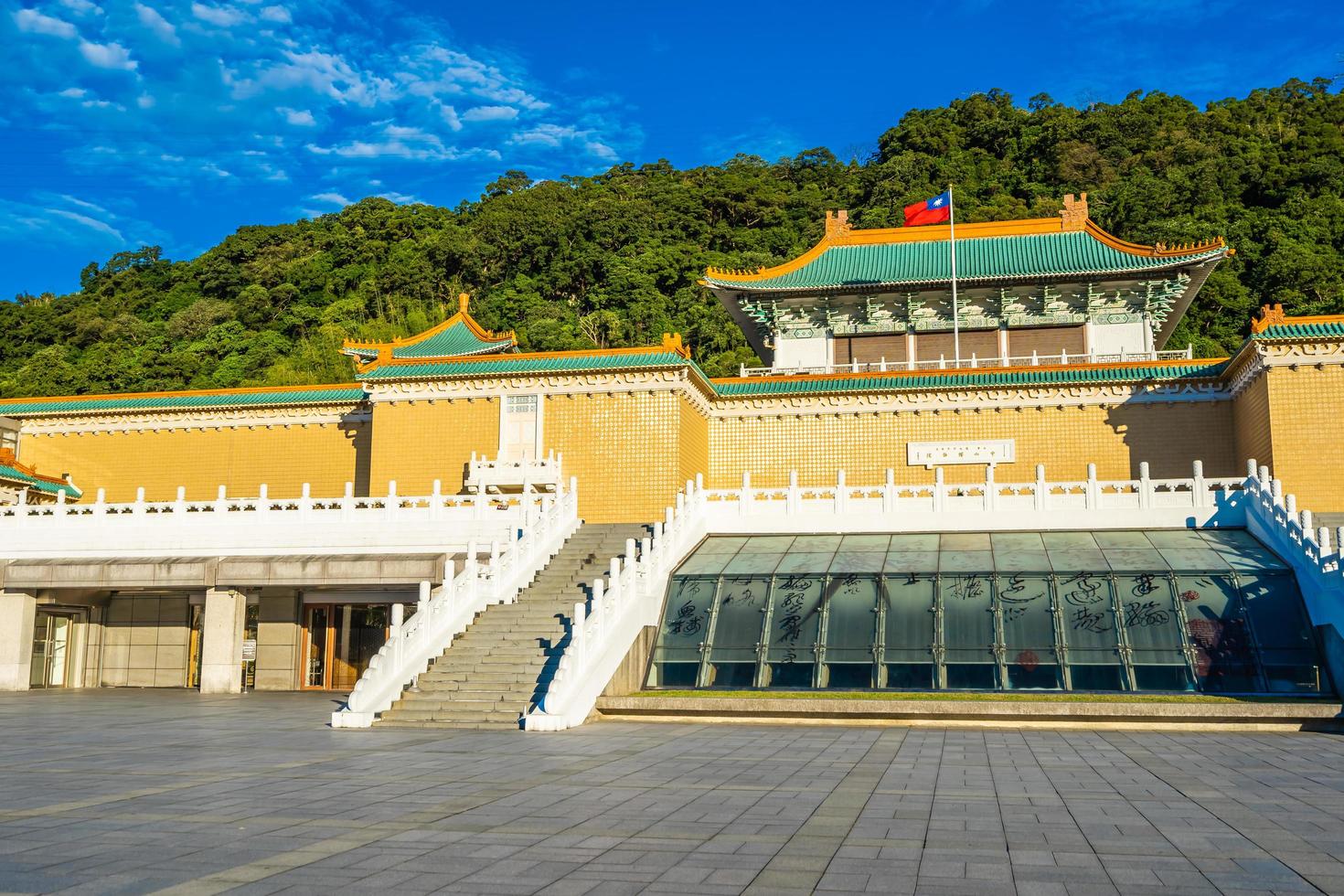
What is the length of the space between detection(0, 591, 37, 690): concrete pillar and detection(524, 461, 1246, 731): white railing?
46.0 ft

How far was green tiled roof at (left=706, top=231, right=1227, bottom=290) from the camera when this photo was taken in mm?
32844

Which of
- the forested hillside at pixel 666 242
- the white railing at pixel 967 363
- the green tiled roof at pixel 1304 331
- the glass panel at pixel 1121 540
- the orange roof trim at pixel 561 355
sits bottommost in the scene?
the glass panel at pixel 1121 540

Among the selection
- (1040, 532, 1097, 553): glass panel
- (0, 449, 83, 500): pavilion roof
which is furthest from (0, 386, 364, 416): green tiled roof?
(1040, 532, 1097, 553): glass panel

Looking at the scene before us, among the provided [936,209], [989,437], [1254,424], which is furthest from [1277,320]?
[936,209]

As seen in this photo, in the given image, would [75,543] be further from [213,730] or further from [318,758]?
[318,758]

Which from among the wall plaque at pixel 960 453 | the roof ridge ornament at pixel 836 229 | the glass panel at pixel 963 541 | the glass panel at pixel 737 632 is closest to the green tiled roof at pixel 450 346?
the roof ridge ornament at pixel 836 229

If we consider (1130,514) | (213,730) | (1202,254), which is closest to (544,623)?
(213,730)

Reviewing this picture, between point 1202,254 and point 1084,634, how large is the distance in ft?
58.2

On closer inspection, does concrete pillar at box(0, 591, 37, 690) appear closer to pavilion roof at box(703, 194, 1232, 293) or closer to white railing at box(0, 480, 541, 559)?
white railing at box(0, 480, 541, 559)

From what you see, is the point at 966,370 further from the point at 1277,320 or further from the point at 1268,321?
the point at 1277,320

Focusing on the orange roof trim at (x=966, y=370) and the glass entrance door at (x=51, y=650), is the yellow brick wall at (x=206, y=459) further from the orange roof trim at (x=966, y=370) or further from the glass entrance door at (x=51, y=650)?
the orange roof trim at (x=966, y=370)

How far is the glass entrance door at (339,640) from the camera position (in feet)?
88.5

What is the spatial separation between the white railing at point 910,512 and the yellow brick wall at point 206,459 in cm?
1300

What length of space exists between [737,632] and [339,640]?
12.0 metres
